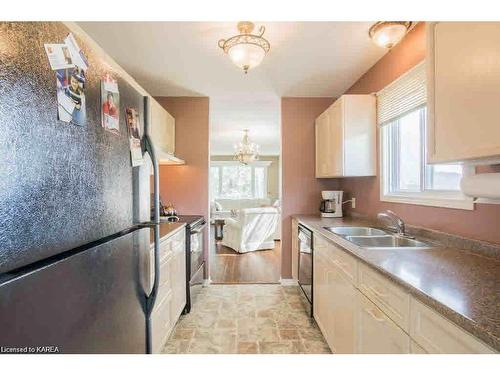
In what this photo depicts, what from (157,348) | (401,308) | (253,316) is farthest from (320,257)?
(157,348)

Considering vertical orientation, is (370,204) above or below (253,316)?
above

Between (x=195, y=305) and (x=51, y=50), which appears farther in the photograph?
(x=195, y=305)

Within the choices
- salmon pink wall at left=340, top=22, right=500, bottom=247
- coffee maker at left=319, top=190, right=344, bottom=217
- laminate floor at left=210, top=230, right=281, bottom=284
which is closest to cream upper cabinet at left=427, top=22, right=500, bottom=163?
salmon pink wall at left=340, top=22, right=500, bottom=247

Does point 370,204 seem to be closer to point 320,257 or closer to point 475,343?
point 320,257

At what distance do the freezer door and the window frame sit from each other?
5.67 feet

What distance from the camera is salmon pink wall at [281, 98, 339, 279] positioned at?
368 centimetres

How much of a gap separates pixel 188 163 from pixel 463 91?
3.03 m

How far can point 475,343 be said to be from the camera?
2.39 ft

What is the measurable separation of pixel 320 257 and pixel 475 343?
150 cm

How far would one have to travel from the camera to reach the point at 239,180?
9.80 metres

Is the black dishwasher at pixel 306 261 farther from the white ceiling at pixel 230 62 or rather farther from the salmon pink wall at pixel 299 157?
the white ceiling at pixel 230 62

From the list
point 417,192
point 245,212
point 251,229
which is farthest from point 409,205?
point 251,229

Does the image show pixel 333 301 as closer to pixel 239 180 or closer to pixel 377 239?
pixel 377 239

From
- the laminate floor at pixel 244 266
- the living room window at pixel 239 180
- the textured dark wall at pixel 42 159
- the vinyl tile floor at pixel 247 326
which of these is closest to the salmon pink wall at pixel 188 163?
the laminate floor at pixel 244 266
